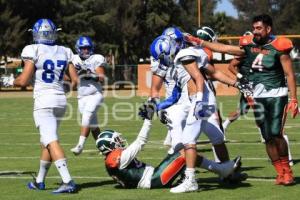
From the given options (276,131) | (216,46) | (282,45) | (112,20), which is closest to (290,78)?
(282,45)

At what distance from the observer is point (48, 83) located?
8.16m

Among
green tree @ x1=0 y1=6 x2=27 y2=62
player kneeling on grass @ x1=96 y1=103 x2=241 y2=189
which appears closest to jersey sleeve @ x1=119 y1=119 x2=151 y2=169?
player kneeling on grass @ x1=96 y1=103 x2=241 y2=189

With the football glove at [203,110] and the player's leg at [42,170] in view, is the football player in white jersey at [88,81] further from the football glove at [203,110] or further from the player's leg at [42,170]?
the football glove at [203,110]

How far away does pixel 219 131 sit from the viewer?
27.4 ft

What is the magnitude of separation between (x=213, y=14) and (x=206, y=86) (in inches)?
3334

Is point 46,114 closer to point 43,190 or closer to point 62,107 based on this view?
point 62,107

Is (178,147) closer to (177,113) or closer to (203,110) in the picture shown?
(177,113)

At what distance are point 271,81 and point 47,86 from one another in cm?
248

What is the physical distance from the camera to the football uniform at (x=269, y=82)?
8320 mm

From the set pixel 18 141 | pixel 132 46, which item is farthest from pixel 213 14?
pixel 18 141

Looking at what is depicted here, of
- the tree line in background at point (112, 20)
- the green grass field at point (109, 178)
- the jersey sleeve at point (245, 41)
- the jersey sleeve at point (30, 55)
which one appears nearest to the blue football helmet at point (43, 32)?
the jersey sleeve at point (30, 55)

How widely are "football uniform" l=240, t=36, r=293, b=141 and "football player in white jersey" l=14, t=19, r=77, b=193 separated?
2.10 m

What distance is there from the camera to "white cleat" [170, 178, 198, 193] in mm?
7836

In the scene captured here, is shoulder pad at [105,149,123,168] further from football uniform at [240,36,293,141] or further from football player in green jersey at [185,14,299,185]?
football uniform at [240,36,293,141]
